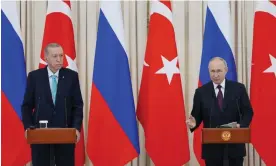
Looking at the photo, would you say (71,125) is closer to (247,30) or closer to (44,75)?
(44,75)

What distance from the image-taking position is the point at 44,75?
4.04 meters

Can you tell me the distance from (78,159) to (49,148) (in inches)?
44.5

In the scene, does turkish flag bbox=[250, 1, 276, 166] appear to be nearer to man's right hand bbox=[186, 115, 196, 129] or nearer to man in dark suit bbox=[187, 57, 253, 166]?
man in dark suit bbox=[187, 57, 253, 166]

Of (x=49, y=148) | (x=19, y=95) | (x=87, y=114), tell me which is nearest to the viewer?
(x=49, y=148)

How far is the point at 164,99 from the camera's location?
5105 millimetres

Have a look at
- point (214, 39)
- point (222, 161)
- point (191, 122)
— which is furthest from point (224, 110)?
point (214, 39)

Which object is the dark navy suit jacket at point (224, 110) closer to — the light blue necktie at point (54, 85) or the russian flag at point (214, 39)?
the russian flag at point (214, 39)

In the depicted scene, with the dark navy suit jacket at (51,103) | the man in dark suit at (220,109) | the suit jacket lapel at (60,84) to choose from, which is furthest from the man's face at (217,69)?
the suit jacket lapel at (60,84)

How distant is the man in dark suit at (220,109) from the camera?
3969 mm

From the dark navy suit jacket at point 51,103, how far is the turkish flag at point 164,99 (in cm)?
124

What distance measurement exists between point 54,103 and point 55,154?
405mm

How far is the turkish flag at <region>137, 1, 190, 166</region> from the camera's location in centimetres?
507

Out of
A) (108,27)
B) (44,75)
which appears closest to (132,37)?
(108,27)

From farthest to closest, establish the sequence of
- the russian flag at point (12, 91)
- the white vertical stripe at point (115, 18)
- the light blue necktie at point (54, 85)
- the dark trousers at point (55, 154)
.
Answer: the white vertical stripe at point (115, 18), the russian flag at point (12, 91), the light blue necktie at point (54, 85), the dark trousers at point (55, 154)
